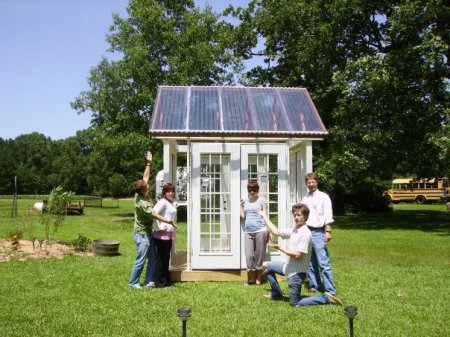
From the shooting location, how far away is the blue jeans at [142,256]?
797cm

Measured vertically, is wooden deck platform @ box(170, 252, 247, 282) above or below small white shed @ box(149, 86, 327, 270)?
below

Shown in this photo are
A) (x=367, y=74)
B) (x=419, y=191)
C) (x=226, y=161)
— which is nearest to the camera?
(x=226, y=161)

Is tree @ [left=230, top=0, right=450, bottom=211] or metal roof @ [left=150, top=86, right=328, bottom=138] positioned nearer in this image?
metal roof @ [left=150, top=86, right=328, bottom=138]

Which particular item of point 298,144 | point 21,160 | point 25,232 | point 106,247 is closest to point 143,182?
point 298,144

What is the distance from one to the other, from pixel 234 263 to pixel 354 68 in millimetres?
14406

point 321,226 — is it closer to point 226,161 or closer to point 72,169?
point 226,161

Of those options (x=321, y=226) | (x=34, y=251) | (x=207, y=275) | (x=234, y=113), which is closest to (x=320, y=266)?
(x=321, y=226)

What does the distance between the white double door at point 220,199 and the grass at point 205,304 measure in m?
0.51

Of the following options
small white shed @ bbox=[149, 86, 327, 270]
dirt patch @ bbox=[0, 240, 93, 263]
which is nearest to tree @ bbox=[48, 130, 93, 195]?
dirt patch @ bbox=[0, 240, 93, 263]

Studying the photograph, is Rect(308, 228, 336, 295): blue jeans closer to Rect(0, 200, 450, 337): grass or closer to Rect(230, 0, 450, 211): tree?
Rect(0, 200, 450, 337): grass

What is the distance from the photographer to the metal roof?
869cm

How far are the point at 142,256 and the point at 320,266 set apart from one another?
114 inches

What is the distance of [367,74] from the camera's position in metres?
20.5

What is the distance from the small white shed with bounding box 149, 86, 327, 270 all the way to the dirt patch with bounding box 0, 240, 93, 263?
4.38 meters
